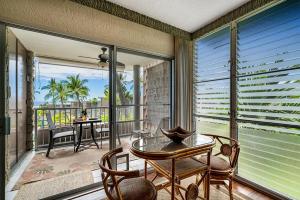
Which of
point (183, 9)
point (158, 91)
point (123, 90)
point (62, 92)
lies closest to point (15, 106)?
point (123, 90)

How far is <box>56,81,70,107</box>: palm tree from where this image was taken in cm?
550

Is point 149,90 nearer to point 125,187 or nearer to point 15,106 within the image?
point 125,187

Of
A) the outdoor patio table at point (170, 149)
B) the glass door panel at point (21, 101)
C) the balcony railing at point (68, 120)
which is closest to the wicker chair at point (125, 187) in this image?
the outdoor patio table at point (170, 149)

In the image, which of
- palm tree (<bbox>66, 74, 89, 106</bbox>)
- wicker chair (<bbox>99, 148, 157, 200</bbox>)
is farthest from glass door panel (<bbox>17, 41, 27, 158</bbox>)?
wicker chair (<bbox>99, 148, 157, 200</bbox>)

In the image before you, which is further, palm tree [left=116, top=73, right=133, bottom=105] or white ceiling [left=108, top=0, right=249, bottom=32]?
palm tree [left=116, top=73, right=133, bottom=105]

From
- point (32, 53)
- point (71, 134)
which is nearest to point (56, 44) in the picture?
point (32, 53)

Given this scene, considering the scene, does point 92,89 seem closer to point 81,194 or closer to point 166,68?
point 166,68

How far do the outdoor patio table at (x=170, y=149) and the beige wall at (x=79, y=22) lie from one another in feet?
5.09

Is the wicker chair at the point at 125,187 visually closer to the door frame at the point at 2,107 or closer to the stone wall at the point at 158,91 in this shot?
the door frame at the point at 2,107

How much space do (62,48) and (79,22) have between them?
7.22 feet

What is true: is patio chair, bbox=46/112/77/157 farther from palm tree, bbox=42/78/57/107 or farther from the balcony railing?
palm tree, bbox=42/78/57/107

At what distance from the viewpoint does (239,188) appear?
6.97 ft

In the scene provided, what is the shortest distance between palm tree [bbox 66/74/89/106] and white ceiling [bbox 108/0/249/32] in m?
4.45

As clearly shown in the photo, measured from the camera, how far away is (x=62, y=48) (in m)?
3.84
